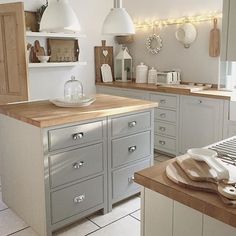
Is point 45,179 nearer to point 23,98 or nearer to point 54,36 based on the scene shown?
point 23,98

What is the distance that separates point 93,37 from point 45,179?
308 cm

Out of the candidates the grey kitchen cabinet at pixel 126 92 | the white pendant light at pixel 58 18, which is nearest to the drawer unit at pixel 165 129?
the grey kitchen cabinet at pixel 126 92

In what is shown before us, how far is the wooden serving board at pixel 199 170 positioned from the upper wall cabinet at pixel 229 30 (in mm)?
424

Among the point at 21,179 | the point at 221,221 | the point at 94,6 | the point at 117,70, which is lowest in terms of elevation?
the point at 21,179

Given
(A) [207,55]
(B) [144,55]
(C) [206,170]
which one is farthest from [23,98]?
(C) [206,170]

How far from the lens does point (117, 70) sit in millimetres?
5043

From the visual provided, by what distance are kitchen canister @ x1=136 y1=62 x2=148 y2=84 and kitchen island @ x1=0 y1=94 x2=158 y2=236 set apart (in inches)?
72.5

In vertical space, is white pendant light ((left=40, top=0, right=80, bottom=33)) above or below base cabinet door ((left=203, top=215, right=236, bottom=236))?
above

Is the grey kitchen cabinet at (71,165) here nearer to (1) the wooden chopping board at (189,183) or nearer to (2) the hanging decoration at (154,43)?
(1) the wooden chopping board at (189,183)

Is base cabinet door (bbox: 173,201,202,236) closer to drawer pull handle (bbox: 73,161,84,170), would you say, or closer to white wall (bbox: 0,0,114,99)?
drawer pull handle (bbox: 73,161,84,170)

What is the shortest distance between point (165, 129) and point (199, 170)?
2.77 meters

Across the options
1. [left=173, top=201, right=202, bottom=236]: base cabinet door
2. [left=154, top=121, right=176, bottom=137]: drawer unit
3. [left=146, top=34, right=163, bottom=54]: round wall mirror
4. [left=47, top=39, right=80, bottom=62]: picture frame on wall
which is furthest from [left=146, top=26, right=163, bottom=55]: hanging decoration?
[left=173, top=201, right=202, bottom=236]: base cabinet door

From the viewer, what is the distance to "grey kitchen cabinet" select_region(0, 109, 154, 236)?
2.22 meters

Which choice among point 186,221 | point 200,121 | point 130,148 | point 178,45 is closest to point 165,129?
point 200,121
